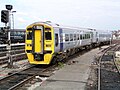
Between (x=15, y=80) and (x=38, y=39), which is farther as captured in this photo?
(x=38, y=39)

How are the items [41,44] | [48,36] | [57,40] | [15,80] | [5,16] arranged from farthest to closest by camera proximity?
[57,40] < [48,36] < [41,44] < [5,16] < [15,80]

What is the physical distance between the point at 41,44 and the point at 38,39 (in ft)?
1.35

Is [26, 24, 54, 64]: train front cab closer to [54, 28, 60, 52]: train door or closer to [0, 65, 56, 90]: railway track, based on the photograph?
[54, 28, 60, 52]: train door

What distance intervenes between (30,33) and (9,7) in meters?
2.19

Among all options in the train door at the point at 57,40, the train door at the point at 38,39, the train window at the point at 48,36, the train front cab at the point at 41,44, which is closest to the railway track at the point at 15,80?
the train front cab at the point at 41,44

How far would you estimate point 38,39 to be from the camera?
1842 centimetres

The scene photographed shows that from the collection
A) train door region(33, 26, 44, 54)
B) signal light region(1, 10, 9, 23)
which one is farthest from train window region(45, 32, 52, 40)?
signal light region(1, 10, 9, 23)

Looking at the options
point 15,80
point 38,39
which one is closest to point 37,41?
point 38,39

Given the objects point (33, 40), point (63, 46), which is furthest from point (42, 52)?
point (63, 46)

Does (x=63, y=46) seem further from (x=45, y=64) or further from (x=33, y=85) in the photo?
(x=33, y=85)

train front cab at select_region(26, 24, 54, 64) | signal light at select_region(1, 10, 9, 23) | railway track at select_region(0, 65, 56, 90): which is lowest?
railway track at select_region(0, 65, 56, 90)

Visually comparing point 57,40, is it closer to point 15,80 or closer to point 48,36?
point 48,36

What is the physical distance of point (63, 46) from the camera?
21.1m

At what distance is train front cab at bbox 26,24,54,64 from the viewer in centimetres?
1817
